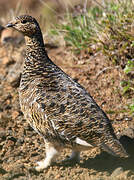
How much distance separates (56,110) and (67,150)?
3.89 feet

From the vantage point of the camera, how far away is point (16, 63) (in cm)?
716

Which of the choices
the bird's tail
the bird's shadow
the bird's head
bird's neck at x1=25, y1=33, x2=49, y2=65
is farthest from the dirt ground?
the bird's head

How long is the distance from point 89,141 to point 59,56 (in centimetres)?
326

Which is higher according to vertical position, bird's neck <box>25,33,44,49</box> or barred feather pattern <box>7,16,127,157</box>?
bird's neck <box>25,33,44,49</box>

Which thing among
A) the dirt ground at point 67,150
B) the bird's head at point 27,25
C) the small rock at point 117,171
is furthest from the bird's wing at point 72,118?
the bird's head at point 27,25

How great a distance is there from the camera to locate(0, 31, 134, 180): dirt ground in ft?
15.8

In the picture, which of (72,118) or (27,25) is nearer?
(72,118)

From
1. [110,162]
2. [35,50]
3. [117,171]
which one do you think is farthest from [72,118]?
[35,50]

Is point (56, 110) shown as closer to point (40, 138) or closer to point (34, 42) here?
point (34, 42)

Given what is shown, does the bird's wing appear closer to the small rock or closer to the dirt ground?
the small rock

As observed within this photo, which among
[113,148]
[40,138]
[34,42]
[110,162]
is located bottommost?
[110,162]

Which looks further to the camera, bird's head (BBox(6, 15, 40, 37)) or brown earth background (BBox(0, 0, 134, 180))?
bird's head (BBox(6, 15, 40, 37))

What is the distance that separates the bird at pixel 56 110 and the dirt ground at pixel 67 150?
238 millimetres

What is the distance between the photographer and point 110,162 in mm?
4984
